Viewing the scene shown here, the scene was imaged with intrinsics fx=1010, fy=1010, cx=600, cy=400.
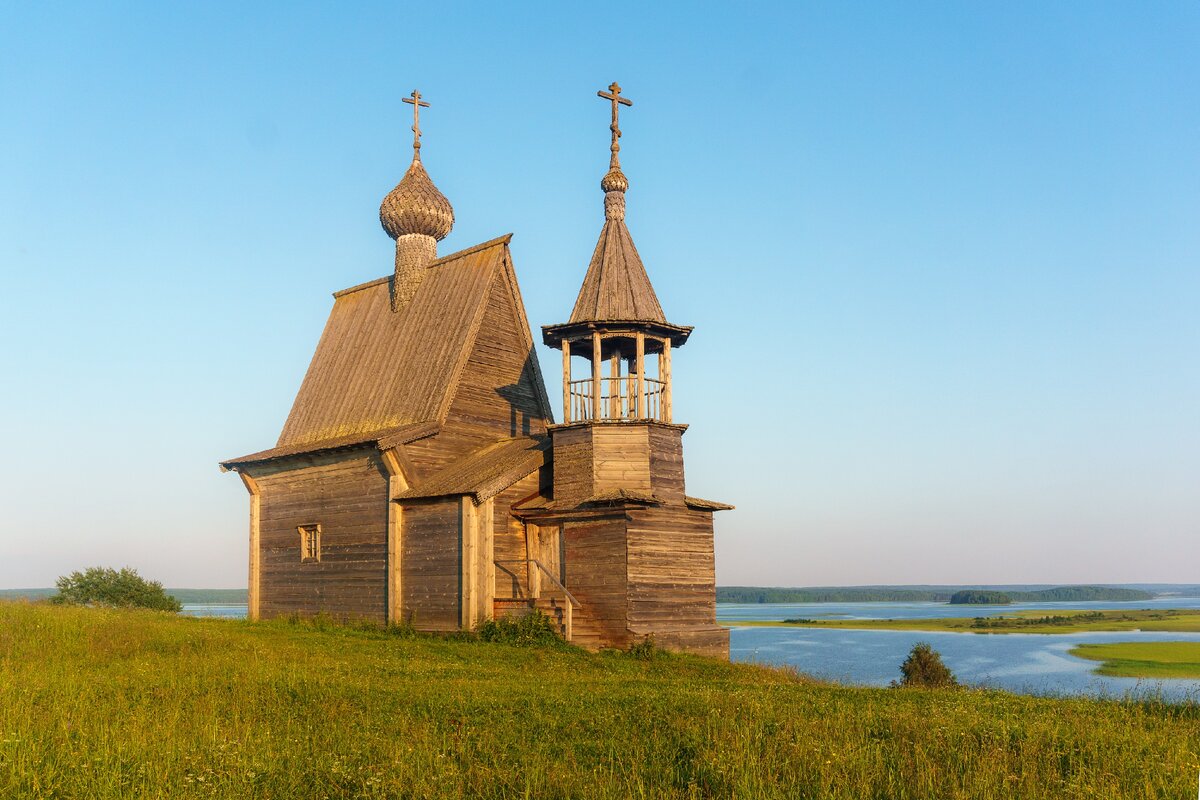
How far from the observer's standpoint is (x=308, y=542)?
28.5m

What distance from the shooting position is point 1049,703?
43.7 feet

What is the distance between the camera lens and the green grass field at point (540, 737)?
27.8ft

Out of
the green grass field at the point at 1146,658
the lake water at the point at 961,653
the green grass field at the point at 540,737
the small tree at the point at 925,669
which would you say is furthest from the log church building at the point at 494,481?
the green grass field at the point at 1146,658

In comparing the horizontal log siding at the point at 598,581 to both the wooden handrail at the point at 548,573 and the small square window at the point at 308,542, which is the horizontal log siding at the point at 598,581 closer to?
the wooden handrail at the point at 548,573

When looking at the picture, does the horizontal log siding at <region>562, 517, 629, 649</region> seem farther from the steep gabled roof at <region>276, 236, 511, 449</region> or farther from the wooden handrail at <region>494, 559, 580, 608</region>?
the steep gabled roof at <region>276, 236, 511, 449</region>

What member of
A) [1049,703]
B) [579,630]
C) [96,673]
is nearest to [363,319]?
[579,630]

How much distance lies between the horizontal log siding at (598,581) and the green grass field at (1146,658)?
2225 cm

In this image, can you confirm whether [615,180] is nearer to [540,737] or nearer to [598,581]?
[598,581]

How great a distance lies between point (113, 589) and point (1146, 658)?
46408mm

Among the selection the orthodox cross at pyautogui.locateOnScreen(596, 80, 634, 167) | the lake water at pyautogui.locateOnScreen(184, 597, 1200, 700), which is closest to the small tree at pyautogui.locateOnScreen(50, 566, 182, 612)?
the lake water at pyautogui.locateOnScreen(184, 597, 1200, 700)

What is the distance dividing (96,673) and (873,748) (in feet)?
38.5

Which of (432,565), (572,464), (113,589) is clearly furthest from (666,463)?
(113,589)

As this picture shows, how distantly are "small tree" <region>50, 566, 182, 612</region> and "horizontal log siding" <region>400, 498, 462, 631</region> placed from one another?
1871 centimetres

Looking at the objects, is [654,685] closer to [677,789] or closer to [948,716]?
[948,716]
